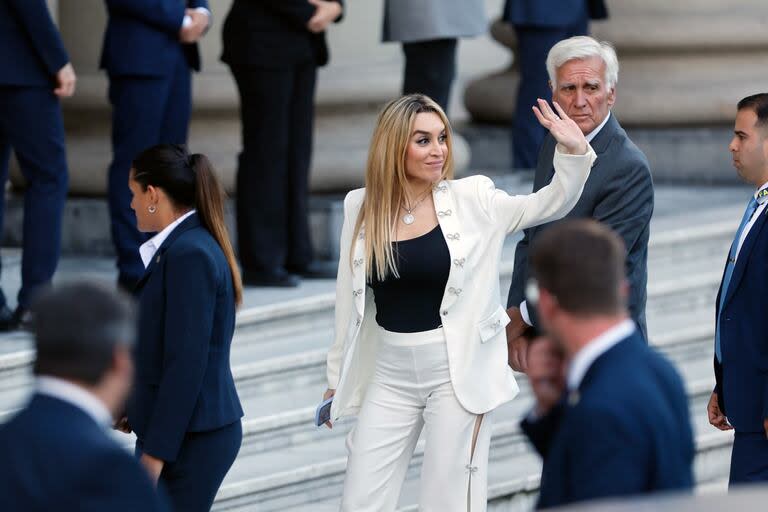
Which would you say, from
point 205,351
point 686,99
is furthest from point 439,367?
point 686,99

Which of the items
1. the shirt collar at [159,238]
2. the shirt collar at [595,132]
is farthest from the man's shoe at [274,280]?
the shirt collar at [159,238]

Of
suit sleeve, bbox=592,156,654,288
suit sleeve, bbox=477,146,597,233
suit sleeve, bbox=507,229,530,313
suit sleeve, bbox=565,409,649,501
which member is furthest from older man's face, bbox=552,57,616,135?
suit sleeve, bbox=565,409,649,501

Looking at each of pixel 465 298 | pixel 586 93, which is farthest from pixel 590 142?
pixel 465 298

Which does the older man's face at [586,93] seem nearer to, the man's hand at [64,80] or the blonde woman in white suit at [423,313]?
the blonde woman in white suit at [423,313]

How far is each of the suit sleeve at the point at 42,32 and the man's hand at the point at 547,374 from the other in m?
3.39

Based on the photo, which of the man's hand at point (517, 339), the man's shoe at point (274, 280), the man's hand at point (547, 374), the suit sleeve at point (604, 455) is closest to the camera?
the suit sleeve at point (604, 455)

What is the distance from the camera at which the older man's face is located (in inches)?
174

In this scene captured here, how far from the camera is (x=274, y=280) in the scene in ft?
21.5

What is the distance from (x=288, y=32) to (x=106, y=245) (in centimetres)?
153

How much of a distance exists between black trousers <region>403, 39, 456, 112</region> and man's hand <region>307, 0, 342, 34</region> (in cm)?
57

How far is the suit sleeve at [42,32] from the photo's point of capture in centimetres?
572

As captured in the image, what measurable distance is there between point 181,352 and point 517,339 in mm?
1124

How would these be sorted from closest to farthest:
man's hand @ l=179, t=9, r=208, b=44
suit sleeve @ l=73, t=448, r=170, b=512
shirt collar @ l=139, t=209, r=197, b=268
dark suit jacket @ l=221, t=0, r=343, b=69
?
1. suit sleeve @ l=73, t=448, r=170, b=512
2. shirt collar @ l=139, t=209, r=197, b=268
3. man's hand @ l=179, t=9, r=208, b=44
4. dark suit jacket @ l=221, t=0, r=343, b=69

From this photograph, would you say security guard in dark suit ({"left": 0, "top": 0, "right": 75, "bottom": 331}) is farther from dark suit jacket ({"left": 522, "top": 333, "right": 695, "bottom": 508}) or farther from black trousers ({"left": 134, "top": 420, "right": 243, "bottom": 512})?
dark suit jacket ({"left": 522, "top": 333, "right": 695, "bottom": 508})
